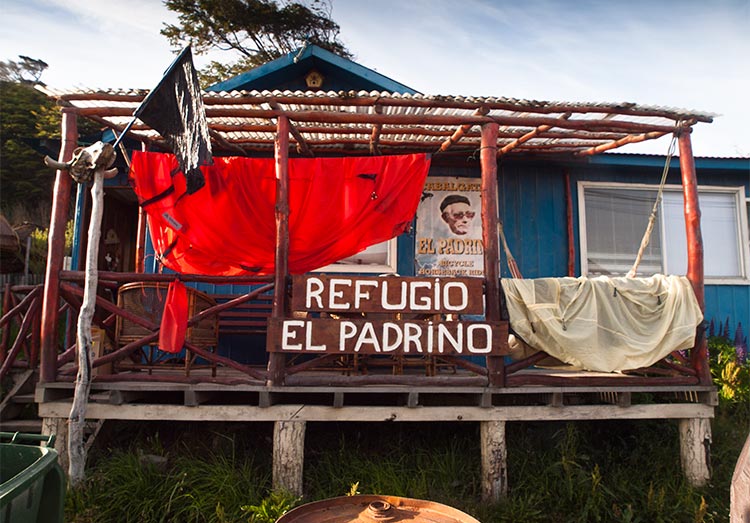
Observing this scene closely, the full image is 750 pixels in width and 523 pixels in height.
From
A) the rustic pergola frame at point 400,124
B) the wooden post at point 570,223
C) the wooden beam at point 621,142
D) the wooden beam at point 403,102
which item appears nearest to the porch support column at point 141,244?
the rustic pergola frame at point 400,124

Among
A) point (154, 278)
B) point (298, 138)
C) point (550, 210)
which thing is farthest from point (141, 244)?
point (550, 210)

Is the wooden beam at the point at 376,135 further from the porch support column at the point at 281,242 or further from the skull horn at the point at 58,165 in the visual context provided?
the skull horn at the point at 58,165

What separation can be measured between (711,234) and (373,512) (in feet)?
24.2

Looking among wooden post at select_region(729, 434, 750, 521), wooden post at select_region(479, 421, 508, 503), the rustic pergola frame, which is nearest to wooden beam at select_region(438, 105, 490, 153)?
the rustic pergola frame

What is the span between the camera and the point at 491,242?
5375mm

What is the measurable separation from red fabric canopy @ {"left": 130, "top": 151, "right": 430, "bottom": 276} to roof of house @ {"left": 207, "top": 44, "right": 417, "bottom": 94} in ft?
4.65

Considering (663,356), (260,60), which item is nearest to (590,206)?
(663,356)

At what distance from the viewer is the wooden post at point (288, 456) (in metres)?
4.93

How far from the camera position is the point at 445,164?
761cm

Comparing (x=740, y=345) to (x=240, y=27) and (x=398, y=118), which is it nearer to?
(x=398, y=118)

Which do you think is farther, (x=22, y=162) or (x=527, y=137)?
(x=22, y=162)

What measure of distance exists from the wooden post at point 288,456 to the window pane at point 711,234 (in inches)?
237

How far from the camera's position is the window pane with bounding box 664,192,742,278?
809 centimetres

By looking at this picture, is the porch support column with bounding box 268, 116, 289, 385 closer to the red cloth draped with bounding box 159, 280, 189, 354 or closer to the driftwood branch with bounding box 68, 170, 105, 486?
the red cloth draped with bounding box 159, 280, 189, 354
